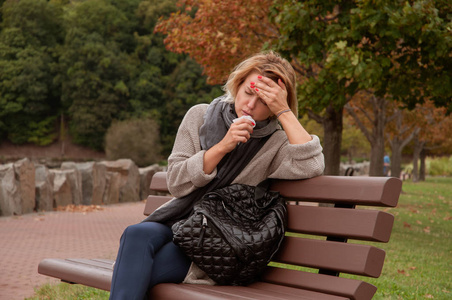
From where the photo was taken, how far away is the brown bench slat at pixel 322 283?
2598 millimetres

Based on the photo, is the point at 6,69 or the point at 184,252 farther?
the point at 6,69

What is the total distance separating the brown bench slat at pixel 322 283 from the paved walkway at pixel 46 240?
9.37ft

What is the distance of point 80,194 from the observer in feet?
44.7

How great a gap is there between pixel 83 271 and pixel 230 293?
3.65 ft

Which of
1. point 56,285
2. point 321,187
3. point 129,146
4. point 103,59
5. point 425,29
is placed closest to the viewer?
point 321,187

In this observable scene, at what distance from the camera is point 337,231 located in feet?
9.32

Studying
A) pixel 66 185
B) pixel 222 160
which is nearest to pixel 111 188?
pixel 66 185

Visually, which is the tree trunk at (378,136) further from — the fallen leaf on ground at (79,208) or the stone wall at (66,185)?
the fallen leaf on ground at (79,208)

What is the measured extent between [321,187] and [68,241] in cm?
623

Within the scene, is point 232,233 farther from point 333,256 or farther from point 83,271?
point 83,271

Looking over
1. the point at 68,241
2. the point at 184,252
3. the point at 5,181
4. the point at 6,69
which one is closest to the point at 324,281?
the point at 184,252

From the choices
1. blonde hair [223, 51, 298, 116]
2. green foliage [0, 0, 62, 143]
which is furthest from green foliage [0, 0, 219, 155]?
blonde hair [223, 51, 298, 116]

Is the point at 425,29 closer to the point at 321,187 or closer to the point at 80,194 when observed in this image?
the point at 321,187

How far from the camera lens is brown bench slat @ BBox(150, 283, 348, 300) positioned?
2.53m
